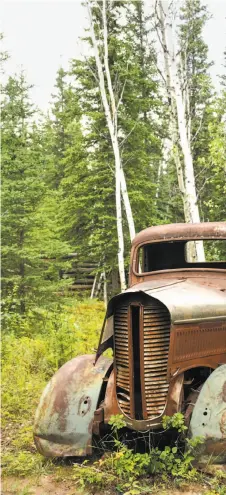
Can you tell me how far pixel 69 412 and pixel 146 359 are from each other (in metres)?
1.00

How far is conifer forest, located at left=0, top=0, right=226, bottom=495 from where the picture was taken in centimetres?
434

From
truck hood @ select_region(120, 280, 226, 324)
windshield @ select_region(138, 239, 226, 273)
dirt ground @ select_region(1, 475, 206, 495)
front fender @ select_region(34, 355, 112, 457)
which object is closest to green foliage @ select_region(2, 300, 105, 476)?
dirt ground @ select_region(1, 475, 206, 495)

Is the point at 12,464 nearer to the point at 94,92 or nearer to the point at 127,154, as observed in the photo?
the point at 127,154

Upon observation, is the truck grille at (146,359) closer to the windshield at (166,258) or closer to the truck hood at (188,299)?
the truck hood at (188,299)

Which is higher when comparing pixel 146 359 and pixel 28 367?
pixel 146 359

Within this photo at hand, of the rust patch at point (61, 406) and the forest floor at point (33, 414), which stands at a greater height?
the rust patch at point (61, 406)

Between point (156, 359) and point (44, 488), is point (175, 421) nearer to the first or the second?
point (156, 359)

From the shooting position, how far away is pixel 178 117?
10867 mm

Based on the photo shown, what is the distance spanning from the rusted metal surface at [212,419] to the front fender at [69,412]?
3.50 ft

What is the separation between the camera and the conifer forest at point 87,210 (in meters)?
4.34

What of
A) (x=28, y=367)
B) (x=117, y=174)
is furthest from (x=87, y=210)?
(x=28, y=367)

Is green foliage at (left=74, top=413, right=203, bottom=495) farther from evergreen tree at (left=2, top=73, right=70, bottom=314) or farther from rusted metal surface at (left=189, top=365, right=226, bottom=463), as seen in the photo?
evergreen tree at (left=2, top=73, right=70, bottom=314)

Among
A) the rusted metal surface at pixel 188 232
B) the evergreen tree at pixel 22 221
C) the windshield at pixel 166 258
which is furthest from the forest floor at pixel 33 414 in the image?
the rusted metal surface at pixel 188 232

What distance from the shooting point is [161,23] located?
11750 mm
